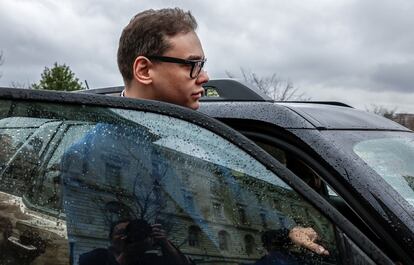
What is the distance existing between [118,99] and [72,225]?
372 mm

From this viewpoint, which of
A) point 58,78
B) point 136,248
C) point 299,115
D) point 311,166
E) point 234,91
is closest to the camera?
point 136,248

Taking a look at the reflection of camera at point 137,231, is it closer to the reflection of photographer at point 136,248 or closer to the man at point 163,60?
the reflection of photographer at point 136,248

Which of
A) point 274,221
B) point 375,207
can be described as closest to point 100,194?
point 274,221

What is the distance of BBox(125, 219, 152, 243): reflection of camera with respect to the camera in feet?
5.05

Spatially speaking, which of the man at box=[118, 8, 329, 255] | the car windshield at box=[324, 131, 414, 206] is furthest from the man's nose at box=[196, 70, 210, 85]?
the car windshield at box=[324, 131, 414, 206]

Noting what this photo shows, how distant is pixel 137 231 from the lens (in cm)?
154

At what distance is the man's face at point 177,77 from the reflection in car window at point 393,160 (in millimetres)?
687

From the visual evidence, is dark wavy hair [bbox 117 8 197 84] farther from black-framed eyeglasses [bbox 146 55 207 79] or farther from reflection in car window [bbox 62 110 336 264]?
A: reflection in car window [bbox 62 110 336 264]

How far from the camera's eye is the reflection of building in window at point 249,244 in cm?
156

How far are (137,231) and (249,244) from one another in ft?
1.00

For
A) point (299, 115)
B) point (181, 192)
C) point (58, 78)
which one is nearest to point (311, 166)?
point (299, 115)

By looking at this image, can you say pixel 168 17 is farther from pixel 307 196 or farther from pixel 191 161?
pixel 307 196

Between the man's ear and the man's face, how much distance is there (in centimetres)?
2

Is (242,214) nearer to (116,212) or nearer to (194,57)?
(116,212)
